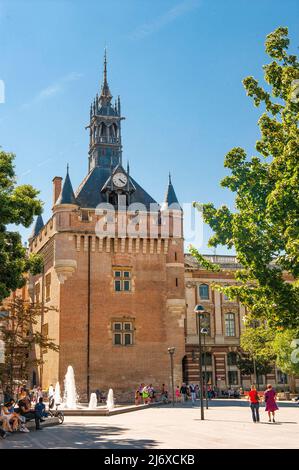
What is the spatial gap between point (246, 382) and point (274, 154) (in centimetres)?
3924

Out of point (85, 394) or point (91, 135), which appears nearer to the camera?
point (85, 394)

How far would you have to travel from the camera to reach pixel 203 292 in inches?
2293

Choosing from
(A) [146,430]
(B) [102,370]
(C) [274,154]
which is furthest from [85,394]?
(C) [274,154]

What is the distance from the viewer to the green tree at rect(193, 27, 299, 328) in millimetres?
19062

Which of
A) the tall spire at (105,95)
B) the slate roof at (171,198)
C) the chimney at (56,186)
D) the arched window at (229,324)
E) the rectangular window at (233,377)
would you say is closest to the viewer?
the slate roof at (171,198)

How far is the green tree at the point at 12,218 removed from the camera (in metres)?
21.7

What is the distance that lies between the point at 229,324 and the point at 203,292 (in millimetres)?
4046

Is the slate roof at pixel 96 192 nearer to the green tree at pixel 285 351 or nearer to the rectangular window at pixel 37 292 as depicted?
the rectangular window at pixel 37 292

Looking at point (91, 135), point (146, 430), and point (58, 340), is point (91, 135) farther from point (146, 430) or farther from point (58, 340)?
point (146, 430)

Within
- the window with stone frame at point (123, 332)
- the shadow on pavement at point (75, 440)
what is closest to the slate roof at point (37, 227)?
the window with stone frame at point (123, 332)

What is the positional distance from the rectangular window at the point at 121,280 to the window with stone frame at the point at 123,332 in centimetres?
231

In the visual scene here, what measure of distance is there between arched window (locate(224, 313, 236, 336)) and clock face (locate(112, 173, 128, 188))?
20618 mm

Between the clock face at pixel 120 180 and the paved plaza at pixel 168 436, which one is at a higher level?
the clock face at pixel 120 180
